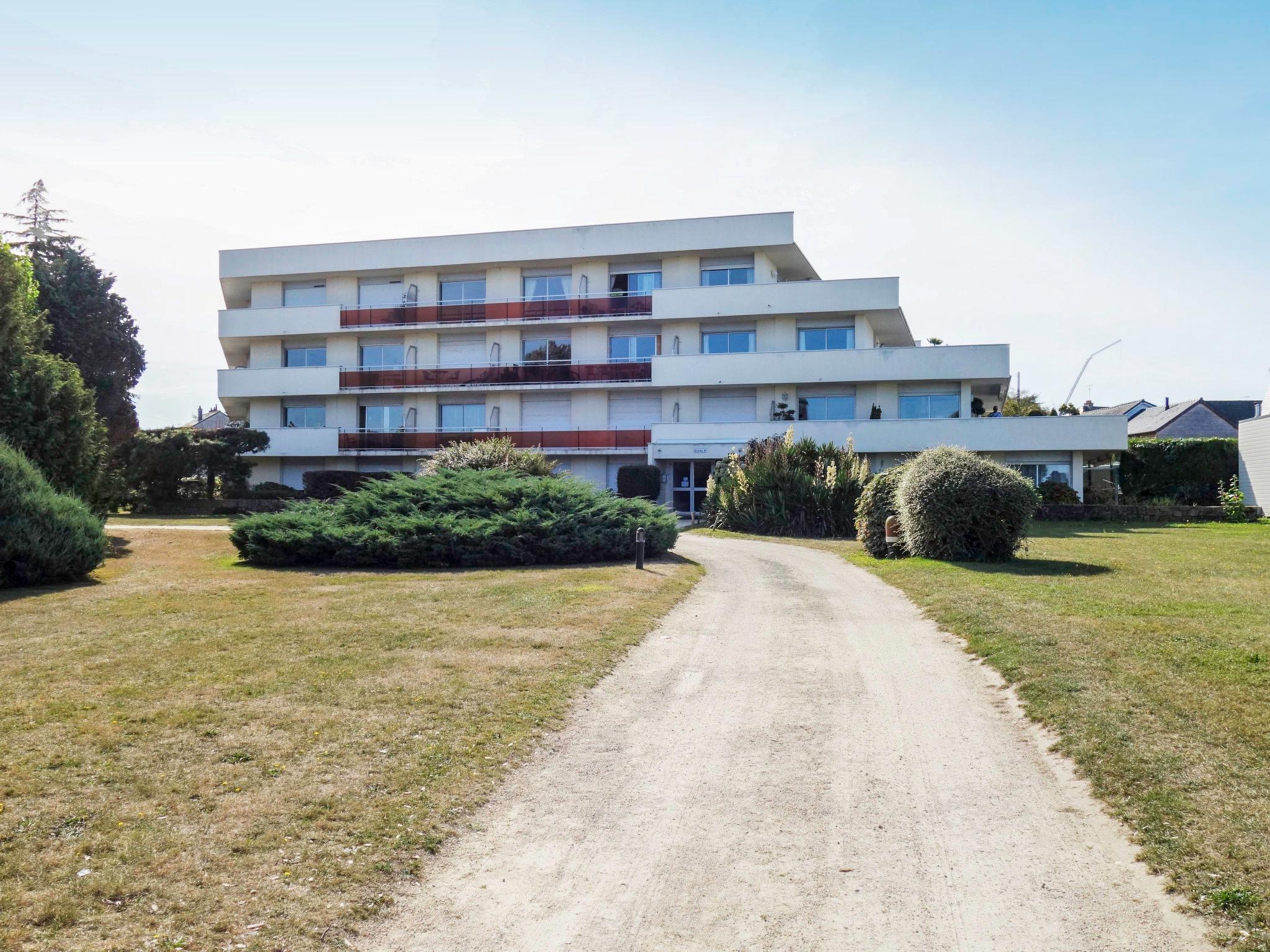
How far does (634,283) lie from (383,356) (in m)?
12.4

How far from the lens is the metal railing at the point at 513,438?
4088 centimetres

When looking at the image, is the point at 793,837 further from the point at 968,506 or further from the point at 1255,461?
the point at 1255,461

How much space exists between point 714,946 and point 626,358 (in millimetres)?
38950

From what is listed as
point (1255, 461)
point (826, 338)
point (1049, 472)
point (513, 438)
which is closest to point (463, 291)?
point (513, 438)

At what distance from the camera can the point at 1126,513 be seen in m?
32.3

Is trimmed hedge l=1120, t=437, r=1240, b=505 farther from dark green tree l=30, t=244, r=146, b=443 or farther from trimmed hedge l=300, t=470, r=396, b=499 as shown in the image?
dark green tree l=30, t=244, r=146, b=443

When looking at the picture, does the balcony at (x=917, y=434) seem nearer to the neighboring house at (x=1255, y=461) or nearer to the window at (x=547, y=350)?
the neighboring house at (x=1255, y=461)

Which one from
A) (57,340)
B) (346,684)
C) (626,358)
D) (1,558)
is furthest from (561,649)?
(57,340)

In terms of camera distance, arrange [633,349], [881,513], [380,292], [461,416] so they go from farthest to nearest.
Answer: [380,292]
[461,416]
[633,349]
[881,513]

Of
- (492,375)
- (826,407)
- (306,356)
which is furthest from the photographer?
(306,356)

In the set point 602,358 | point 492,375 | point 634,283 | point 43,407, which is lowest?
point 43,407

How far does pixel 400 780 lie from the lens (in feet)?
18.0

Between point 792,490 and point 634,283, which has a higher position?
point 634,283

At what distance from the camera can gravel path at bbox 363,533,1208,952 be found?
13.1 feet
